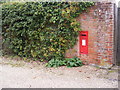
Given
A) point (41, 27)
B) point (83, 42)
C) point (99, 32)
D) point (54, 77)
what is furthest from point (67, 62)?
point (41, 27)

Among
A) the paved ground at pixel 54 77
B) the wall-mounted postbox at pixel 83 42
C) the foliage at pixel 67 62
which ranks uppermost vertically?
the wall-mounted postbox at pixel 83 42

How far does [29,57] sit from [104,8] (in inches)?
143

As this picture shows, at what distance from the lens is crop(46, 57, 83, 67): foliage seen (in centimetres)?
693

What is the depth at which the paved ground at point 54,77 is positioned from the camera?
16.7 feet

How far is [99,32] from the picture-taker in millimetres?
6684

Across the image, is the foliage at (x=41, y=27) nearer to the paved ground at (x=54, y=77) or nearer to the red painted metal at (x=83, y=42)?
the red painted metal at (x=83, y=42)

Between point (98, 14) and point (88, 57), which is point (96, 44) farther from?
point (98, 14)

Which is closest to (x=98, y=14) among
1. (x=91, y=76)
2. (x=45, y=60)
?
(x=91, y=76)

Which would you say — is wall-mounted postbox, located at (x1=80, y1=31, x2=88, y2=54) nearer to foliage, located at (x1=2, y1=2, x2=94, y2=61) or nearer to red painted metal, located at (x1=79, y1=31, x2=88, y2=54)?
red painted metal, located at (x1=79, y1=31, x2=88, y2=54)

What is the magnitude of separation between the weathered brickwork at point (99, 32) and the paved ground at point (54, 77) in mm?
414

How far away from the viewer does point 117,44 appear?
7.16m

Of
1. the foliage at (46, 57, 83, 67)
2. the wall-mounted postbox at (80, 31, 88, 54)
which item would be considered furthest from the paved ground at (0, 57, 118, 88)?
the wall-mounted postbox at (80, 31, 88, 54)

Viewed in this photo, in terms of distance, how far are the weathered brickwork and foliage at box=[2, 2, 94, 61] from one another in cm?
27

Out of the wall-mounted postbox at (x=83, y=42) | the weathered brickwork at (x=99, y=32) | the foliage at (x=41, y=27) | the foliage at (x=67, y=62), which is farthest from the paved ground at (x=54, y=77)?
the foliage at (x=41, y=27)
